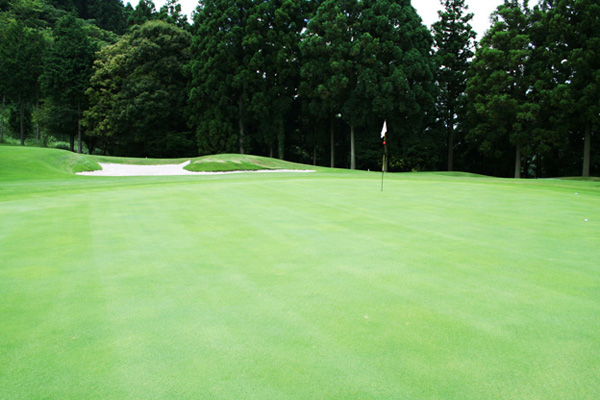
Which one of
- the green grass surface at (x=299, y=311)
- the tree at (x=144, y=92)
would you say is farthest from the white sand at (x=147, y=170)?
the green grass surface at (x=299, y=311)

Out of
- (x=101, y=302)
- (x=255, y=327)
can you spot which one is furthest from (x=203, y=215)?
(x=255, y=327)

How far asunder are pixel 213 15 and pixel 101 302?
38.5 meters

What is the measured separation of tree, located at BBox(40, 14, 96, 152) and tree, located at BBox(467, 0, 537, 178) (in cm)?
3498

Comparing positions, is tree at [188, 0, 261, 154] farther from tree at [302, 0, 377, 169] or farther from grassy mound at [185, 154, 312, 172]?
grassy mound at [185, 154, 312, 172]

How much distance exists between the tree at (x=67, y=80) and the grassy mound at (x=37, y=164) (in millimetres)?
21201

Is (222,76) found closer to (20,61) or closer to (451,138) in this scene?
(451,138)

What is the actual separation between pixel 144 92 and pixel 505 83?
29139mm

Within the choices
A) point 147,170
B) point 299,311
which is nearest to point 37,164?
point 147,170

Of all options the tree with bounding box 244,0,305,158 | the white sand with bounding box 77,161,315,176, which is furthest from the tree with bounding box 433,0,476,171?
the white sand with bounding box 77,161,315,176

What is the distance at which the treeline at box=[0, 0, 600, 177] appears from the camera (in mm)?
30234

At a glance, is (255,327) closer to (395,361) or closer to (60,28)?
(395,361)

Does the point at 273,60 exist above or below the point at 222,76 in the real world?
above

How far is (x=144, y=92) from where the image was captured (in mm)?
36500

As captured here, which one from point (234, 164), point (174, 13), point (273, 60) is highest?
point (174, 13)
